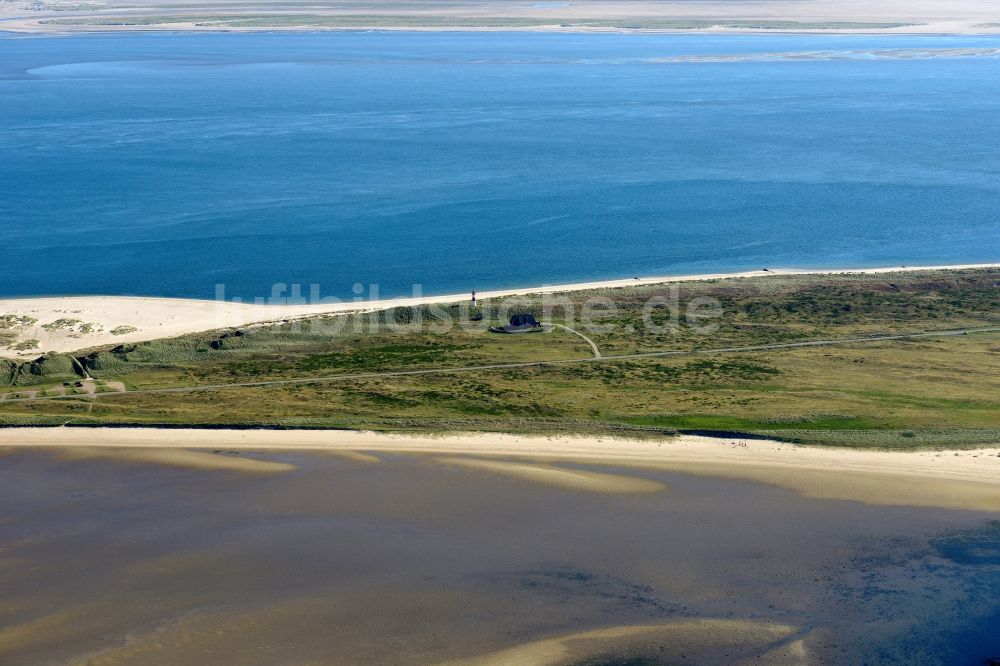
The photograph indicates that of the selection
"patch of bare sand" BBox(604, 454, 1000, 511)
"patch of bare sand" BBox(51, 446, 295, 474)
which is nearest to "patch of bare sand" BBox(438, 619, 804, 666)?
"patch of bare sand" BBox(604, 454, 1000, 511)

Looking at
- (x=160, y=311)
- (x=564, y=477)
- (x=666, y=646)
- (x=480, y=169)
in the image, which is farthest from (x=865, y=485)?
(x=480, y=169)

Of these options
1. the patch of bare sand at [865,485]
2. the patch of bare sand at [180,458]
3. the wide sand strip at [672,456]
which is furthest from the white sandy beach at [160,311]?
the patch of bare sand at [865,485]

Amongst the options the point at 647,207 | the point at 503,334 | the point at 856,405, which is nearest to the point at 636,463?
the point at 856,405

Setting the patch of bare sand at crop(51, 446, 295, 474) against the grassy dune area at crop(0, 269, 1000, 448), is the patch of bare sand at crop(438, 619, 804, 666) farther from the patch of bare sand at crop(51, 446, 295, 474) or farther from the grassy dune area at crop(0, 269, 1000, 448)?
the patch of bare sand at crop(51, 446, 295, 474)

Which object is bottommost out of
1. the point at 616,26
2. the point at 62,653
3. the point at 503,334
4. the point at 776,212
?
the point at 62,653

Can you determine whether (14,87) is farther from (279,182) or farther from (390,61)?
(279,182)

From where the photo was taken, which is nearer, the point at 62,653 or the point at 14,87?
the point at 62,653
